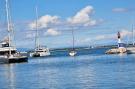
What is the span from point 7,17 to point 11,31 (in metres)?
3.75

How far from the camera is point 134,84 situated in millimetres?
57094

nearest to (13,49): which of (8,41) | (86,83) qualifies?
(8,41)

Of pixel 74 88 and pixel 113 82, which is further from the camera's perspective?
pixel 113 82

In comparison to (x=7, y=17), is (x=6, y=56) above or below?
below

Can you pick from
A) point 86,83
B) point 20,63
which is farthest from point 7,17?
point 86,83

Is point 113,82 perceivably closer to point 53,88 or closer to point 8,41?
point 53,88

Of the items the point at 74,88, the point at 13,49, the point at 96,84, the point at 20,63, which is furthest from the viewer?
the point at 13,49

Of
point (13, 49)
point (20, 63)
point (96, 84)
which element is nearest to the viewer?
point (96, 84)

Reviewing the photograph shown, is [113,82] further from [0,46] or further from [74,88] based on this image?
[0,46]

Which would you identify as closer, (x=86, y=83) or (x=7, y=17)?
(x=86, y=83)

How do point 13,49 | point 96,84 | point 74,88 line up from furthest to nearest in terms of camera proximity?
point 13,49, point 96,84, point 74,88

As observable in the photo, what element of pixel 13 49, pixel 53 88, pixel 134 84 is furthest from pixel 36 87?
pixel 13 49

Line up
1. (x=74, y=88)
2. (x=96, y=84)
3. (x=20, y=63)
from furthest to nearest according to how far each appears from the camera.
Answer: (x=20, y=63), (x=96, y=84), (x=74, y=88)

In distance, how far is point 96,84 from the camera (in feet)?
197
